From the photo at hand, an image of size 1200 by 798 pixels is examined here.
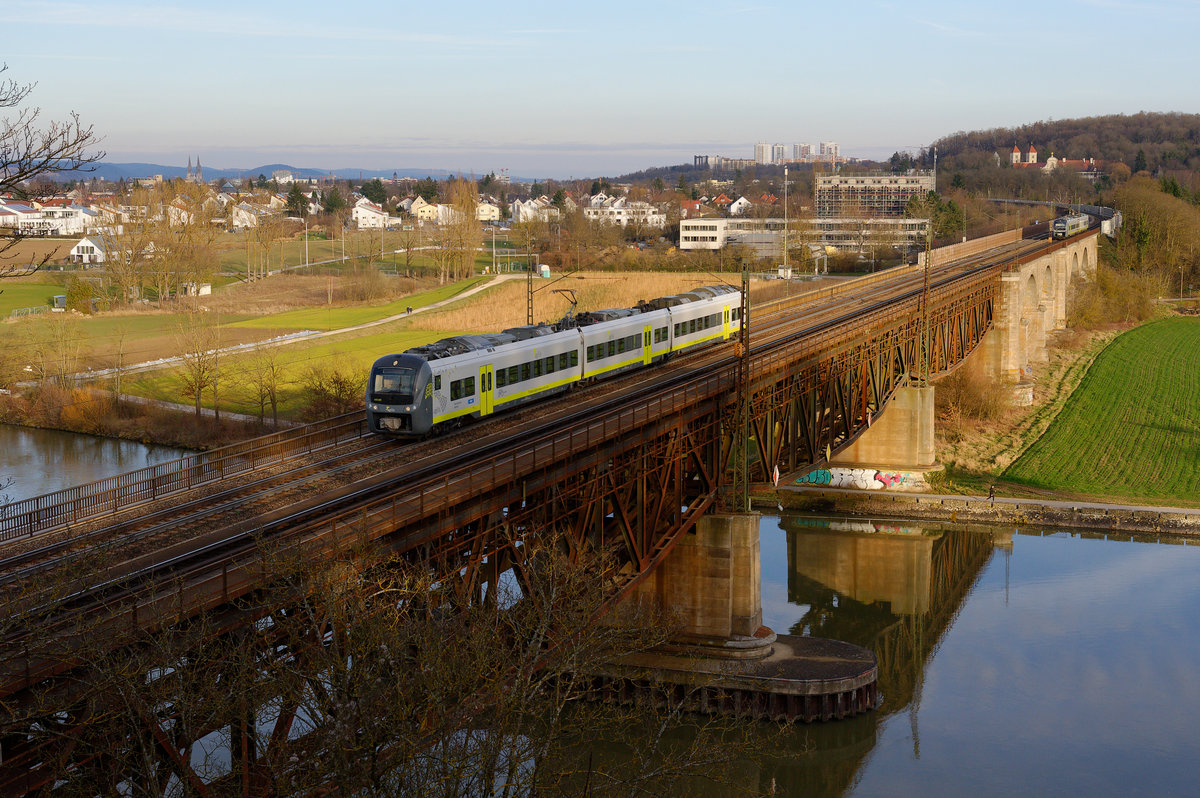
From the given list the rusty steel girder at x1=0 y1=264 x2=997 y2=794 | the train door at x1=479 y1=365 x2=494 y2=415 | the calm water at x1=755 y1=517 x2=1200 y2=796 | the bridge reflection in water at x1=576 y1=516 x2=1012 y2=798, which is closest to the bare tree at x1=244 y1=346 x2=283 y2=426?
the bridge reflection in water at x1=576 y1=516 x2=1012 y2=798

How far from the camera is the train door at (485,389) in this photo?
117 ft

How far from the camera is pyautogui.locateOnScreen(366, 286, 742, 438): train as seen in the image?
32500 mm

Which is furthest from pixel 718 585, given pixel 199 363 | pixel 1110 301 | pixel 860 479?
pixel 1110 301

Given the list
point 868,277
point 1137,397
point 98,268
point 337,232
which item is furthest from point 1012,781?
point 337,232

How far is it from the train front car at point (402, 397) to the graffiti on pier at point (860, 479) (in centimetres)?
3174

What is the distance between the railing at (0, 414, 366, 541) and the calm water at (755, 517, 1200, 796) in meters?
14.8

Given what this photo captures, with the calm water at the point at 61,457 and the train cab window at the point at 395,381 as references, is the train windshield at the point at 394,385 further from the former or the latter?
the calm water at the point at 61,457

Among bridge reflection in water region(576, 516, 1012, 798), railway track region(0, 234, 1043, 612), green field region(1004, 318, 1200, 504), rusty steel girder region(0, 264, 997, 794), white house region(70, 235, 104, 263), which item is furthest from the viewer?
white house region(70, 235, 104, 263)

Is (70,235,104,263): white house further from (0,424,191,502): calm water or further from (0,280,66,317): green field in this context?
(0,424,191,502): calm water

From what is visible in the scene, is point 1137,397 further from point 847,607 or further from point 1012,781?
point 1012,781

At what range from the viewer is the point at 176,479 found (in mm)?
28656

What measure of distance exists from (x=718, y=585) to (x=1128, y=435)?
151 ft

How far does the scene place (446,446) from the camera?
104ft

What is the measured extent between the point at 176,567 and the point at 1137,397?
7669cm
